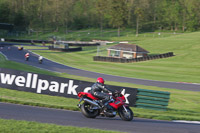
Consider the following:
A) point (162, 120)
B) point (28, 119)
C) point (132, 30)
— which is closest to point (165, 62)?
point (162, 120)

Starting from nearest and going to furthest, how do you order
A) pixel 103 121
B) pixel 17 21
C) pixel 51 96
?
pixel 103 121 < pixel 51 96 < pixel 17 21

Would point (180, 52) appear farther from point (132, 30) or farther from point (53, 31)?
point (53, 31)

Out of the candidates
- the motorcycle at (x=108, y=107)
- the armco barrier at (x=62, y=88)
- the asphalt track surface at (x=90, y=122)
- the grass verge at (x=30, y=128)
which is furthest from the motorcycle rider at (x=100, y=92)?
the armco barrier at (x=62, y=88)

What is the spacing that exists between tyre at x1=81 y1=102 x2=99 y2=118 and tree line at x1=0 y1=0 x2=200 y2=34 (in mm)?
98933

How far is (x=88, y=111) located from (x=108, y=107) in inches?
34.3

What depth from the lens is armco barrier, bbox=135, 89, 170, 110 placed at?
53.5 feet

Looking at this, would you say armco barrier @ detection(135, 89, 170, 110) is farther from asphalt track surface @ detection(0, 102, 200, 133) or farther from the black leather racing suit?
the black leather racing suit

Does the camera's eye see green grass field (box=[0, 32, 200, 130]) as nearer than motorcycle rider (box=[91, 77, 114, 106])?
No

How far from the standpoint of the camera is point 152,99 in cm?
1638

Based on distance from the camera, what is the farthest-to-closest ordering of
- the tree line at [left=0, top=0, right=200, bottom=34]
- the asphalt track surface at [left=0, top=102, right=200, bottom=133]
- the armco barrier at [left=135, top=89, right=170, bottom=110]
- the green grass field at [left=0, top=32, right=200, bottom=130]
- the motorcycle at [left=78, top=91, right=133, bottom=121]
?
1. the tree line at [left=0, top=0, right=200, bottom=34]
2. the armco barrier at [left=135, top=89, right=170, bottom=110]
3. the green grass field at [left=0, top=32, right=200, bottom=130]
4. the motorcycle at [left=78, top=91, right=133, bottom=121]
5. the asphalt track surface at [left=0, top=102, right=200, bottom=133]

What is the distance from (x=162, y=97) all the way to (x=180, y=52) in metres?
48.7

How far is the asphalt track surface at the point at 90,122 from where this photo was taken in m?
10.7

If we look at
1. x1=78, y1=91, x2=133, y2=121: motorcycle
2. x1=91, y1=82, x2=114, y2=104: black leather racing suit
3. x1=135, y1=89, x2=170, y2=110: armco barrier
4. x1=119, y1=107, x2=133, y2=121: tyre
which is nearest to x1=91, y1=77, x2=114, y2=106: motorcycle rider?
x1=91, y1=82, x2=114, y2=104: black leather racing suit

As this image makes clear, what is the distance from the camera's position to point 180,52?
2470 inches
